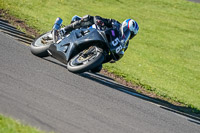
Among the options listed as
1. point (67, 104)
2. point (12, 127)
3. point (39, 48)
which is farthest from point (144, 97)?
point (12, 127)

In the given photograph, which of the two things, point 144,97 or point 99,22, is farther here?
point 144,97

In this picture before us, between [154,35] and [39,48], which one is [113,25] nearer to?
[39,48]

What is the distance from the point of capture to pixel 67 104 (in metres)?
5.86

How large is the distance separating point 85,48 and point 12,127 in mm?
4212

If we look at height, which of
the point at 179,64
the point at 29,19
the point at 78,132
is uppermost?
the point at 78,132

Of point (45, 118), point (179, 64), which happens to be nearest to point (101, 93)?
point (45, 118)

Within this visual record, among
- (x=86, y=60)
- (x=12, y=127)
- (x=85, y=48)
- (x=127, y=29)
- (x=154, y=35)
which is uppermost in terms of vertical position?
(x=127, y=29)

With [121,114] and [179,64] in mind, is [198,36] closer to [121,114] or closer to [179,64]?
[179,64]

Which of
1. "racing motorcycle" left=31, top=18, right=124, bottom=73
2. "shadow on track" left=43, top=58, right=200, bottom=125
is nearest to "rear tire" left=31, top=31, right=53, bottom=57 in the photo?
"racing motorcycle" left=31, top=18, right=124, bottom=73

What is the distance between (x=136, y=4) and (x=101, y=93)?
19.8 metres

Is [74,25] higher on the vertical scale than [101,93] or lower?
higher

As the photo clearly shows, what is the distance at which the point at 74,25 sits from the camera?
344 inches

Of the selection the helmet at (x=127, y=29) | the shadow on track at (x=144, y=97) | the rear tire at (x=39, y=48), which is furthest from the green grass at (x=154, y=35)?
the rear tire at (x=39, y=48)

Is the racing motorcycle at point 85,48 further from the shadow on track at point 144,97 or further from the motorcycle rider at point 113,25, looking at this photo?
the shadow on track at point 144,97
